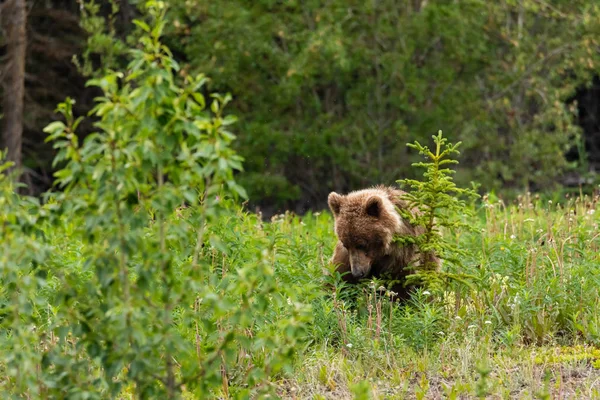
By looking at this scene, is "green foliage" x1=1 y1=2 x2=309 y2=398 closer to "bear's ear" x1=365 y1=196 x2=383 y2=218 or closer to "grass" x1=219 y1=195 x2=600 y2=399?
"grass" x1=219 y1=195 x2=600 y2=399

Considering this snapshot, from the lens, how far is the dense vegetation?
12.5 ft

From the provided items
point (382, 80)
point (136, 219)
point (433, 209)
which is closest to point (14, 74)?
point (382, 80)

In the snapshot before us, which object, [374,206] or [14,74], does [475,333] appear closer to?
[374,206]

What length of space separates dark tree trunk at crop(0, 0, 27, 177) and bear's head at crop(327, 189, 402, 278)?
9.09 meters

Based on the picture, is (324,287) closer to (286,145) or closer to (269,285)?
(269,285)

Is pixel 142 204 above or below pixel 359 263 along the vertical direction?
above

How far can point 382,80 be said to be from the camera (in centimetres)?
1540

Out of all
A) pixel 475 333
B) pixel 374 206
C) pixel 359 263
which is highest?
pixel 374 206

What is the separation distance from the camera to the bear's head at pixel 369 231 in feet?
21.9

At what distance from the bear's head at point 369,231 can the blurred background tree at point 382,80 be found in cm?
770

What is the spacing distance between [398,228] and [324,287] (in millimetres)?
701

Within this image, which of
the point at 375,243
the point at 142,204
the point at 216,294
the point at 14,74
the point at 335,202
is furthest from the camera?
the point at 14,74

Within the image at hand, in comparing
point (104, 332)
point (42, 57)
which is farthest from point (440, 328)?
point (42, 57)

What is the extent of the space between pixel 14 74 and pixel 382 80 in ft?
19.8
